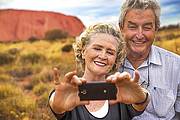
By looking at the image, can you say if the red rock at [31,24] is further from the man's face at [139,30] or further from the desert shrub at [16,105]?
the man's face at [139,30]

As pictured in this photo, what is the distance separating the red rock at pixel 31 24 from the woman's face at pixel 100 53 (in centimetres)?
100

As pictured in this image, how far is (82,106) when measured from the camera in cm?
132

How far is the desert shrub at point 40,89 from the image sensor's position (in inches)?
92.7

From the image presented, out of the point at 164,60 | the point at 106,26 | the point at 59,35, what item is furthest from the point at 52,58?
the point at 106,26

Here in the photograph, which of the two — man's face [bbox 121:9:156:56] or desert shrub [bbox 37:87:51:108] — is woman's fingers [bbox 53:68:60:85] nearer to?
man's face [bbox 121:9:156:56]

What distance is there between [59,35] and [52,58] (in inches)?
5.3

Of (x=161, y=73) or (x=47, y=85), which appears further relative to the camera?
(x=47, y=85)

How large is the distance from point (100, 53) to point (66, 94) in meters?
0.19

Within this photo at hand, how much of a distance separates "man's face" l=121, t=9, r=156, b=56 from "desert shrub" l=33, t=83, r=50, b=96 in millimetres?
867

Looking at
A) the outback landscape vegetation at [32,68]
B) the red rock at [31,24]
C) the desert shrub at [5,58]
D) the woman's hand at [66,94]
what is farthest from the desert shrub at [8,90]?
the woman's hand at [66,94]

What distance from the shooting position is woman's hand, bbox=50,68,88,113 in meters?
1.15

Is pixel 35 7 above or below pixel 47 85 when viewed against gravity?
above

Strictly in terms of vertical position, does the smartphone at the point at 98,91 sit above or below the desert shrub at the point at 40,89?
above

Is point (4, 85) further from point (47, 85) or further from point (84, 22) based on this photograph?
point (84, 22)
